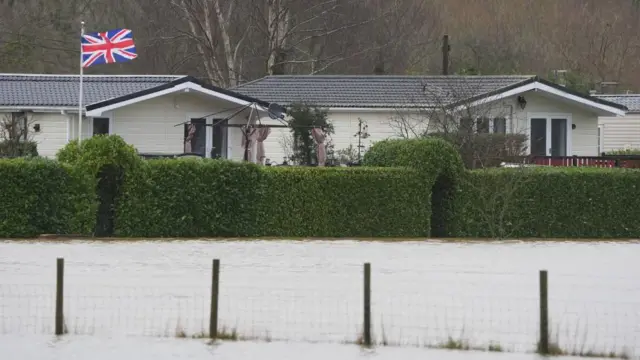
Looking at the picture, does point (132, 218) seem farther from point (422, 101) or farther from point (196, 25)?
point (196, 25)

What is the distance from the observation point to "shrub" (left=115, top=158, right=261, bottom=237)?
987 inches

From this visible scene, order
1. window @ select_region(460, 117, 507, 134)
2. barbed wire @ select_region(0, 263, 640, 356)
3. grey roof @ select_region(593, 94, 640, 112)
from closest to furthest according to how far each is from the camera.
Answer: barbed wire @ select_region(0, 263, 640, 356) < window @ select_region(460, 117, 507, 134) < grey roof @ select_region(593, 94, 640, 112)

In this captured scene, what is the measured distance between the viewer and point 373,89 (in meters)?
40.3

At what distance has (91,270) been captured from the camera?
18734mm

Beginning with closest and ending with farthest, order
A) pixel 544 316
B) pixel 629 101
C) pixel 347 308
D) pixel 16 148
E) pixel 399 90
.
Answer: pixel 544 316 → pixel 347 308 → pixel 16 148 → pixel 399 90 → pixel 629 101

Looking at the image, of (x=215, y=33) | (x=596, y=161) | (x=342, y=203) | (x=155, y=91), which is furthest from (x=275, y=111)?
(x=215, y=33)

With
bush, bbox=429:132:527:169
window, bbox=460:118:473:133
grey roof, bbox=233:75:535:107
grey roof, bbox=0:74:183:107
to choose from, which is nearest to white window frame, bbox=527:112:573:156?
grey roof, bbox=233:75:535:107

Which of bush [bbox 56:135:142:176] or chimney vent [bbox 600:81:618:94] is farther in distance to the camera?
chimney vent [bbox 600:81:618:94]

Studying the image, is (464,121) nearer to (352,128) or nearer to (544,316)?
A: (352,128)

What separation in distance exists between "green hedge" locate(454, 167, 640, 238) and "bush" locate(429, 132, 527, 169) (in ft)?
8.50

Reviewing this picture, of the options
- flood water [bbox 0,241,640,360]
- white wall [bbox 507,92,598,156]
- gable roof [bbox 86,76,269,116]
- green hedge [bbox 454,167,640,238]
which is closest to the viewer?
flood water [bbox 0,241,640,360]

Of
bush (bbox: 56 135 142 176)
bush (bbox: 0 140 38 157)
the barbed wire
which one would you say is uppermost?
bush (bbox: 0 140 38 157)

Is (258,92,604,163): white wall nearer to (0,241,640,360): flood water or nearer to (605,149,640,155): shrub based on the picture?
(605,149,640,155): shrub

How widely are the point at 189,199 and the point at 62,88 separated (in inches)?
570
